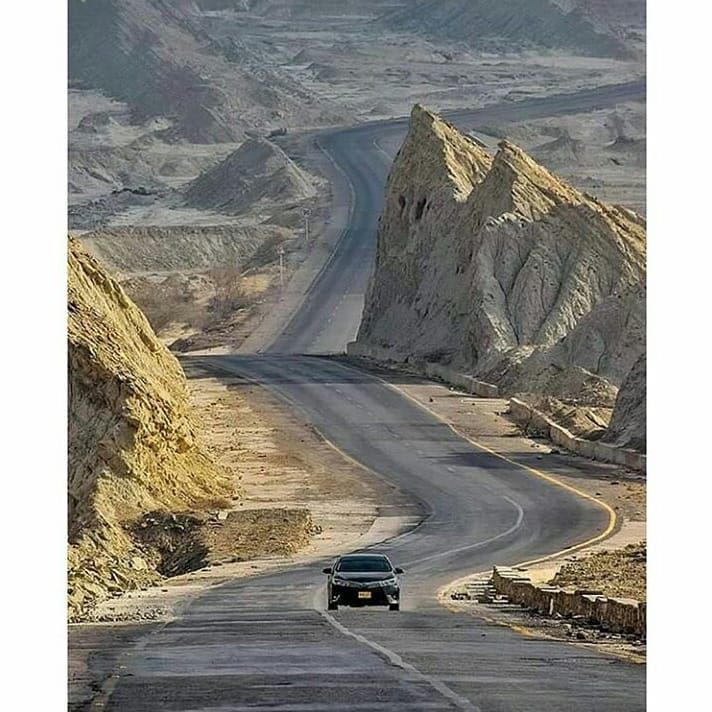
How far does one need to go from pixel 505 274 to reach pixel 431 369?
5.11 m

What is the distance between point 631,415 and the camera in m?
60.2

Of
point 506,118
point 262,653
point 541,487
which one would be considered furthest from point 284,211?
point 262,653

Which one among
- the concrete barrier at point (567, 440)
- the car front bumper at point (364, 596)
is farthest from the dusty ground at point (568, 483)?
the car front bumper at point (364, 596)

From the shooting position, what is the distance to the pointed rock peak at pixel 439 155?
91625mm

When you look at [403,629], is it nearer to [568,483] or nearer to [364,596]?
[364,596]

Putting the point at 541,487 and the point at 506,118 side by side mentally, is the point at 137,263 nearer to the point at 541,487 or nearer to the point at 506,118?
the point at 506,118

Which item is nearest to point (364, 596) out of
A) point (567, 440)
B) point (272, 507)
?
point (272, 507)

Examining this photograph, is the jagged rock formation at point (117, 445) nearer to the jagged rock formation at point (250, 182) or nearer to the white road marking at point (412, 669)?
the white road marking at point (412, 669)

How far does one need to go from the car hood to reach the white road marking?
4.25 m

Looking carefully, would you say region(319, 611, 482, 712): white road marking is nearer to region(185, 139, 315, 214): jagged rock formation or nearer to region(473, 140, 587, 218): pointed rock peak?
region(473, 140, 587, 218): pointed rock peak

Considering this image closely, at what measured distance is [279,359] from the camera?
8769cm

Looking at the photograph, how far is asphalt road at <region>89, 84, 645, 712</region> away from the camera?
712 inches

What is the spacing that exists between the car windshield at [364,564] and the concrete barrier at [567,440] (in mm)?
24652
